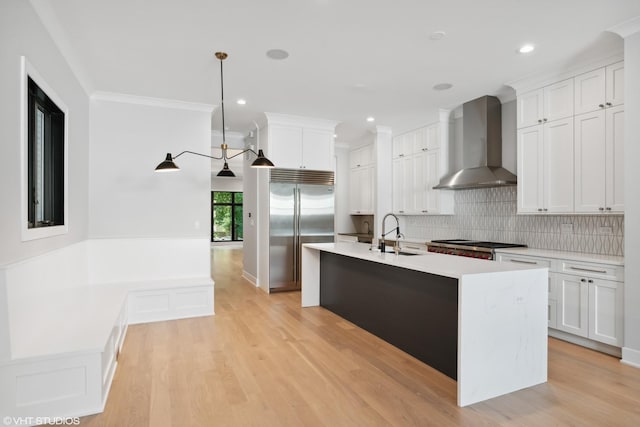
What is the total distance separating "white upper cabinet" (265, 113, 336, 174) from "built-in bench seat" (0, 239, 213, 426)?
2.76 metres

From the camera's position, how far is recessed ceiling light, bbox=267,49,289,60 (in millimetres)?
3521

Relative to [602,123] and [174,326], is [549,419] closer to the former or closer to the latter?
[602,123]

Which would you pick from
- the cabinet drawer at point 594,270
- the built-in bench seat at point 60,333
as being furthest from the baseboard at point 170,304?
the cabinet drawer at point 594,270

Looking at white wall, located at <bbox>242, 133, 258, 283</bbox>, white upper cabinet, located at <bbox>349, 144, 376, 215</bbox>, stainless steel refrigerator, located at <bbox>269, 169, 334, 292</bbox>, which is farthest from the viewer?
white upper cabinet, located at <bbox>349, 144, 376, 215</bbox>

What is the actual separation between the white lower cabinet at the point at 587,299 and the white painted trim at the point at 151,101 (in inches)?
183

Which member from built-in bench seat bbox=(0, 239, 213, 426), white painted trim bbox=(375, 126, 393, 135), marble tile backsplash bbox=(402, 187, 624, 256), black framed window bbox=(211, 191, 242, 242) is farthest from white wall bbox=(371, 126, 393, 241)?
black framed window bbox=(211, 191, 242, 242)

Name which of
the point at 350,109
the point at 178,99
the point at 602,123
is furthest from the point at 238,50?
the point at 602,123

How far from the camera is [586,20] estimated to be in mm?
2949

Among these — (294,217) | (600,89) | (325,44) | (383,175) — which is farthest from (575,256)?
(294,217)

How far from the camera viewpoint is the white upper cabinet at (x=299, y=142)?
5.80 meters

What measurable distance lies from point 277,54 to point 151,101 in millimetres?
2238

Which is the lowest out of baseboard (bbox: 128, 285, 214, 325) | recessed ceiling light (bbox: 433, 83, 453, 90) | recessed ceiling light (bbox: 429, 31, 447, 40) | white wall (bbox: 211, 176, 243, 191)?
baseboard (bbox: 128, 285, 214, 325)

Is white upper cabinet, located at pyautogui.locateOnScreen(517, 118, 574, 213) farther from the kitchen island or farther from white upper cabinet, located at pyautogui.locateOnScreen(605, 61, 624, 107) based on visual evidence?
the kitchen island

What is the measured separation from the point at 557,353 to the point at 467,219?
255 cm
